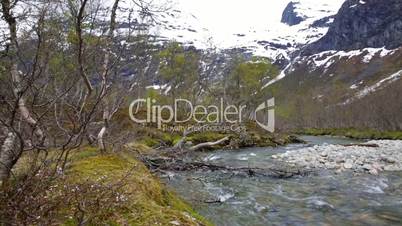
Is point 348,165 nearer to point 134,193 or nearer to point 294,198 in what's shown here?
point 294,198

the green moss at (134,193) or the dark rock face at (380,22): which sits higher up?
the dark rock face at (380,22)

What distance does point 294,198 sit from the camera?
37.9 ft

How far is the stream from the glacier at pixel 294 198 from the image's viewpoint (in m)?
9.16

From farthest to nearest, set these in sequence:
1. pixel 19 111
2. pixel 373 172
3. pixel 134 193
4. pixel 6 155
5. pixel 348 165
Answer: pixel 348 165
pixel 373 172
pixel 19 111
pixel 134 193
pixel 6 155

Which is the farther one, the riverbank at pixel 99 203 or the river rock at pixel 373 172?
the river rock at pixel 373 172

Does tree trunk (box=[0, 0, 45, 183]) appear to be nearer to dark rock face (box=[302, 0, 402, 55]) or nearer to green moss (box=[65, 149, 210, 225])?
green moss (box=[65, 149, 210, 225])

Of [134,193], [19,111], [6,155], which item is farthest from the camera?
[19,111]

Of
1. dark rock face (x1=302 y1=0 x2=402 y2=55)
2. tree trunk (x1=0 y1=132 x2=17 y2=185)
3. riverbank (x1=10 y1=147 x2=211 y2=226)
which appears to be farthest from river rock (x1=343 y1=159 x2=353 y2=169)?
dark rock face (x1=302 y1=0 x2=402 y2=55)

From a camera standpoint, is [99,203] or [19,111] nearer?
[99,203]

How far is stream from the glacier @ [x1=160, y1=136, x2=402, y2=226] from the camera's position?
9.16 metres

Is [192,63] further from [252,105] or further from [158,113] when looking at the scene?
[252,105]

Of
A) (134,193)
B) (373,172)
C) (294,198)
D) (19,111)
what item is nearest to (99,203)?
(134,193)

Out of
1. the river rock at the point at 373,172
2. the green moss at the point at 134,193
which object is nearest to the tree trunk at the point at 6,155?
the green moss at the point at 134,193

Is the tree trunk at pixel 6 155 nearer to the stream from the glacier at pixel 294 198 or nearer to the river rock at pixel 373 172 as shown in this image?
the stream from the glacier at pixel 294 198
